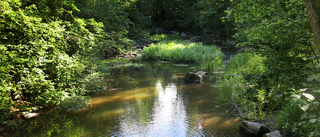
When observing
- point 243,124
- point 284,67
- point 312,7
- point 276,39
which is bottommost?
point 243,124

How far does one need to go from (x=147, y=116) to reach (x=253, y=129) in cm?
299

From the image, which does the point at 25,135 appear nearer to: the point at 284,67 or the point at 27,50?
the point at 27,50

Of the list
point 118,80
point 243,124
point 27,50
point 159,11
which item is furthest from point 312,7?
point 159,11

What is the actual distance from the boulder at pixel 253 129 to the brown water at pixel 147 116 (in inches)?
8.0

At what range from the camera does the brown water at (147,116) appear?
18.8 ft

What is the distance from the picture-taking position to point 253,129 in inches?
197

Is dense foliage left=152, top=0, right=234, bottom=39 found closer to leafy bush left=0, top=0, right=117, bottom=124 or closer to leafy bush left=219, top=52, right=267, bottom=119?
leafy bush left=219, top=52, right=267, bottom=119

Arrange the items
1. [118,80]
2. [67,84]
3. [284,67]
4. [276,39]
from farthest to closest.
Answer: [118,80]
[67,84]
[276,39]
[284,67]

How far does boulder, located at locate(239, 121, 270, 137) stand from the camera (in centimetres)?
488

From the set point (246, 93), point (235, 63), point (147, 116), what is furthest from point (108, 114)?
point (235, 63)

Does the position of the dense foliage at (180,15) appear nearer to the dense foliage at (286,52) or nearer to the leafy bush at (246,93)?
the leafy bush at (246,93)

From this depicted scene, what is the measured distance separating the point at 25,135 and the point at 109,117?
216cm

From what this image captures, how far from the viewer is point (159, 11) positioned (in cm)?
4556

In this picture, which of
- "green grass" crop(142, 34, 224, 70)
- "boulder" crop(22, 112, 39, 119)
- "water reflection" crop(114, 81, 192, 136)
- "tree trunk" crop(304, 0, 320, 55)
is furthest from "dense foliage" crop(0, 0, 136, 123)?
"green grass" crop(142, 34, 224, 70)
